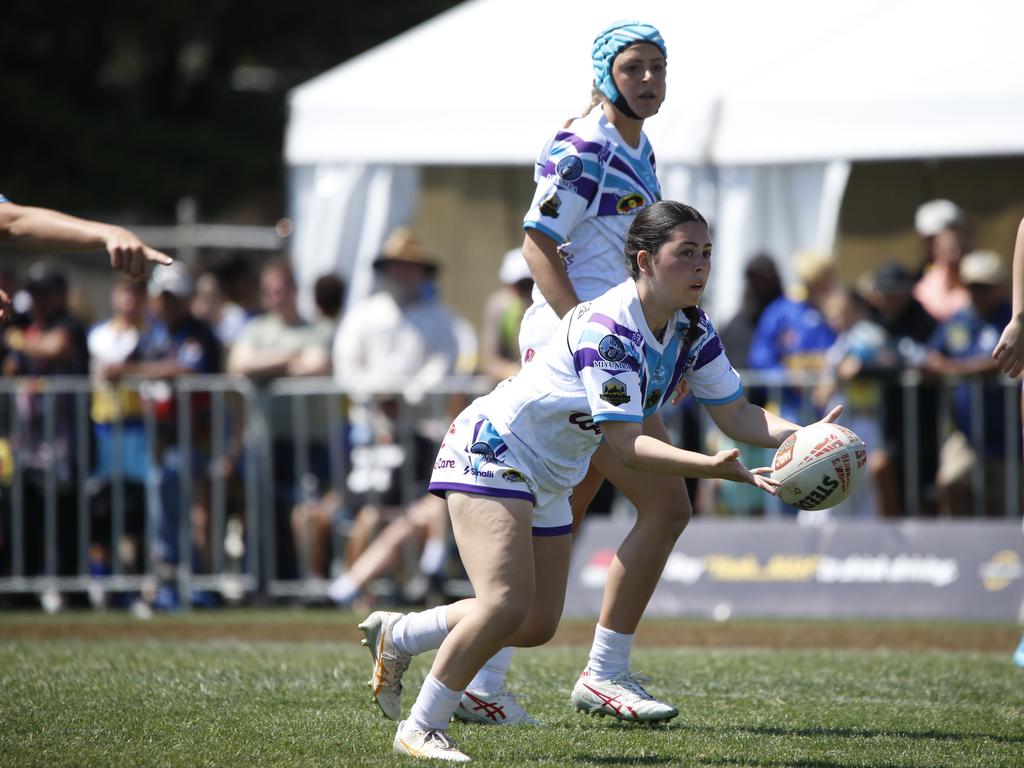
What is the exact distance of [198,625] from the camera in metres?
10.4

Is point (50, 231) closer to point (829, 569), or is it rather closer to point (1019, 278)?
point (1019, 278)

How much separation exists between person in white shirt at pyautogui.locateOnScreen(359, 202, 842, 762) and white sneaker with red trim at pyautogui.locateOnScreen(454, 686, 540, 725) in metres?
0.37

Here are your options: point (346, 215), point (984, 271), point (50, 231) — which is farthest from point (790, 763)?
point (346, 215)

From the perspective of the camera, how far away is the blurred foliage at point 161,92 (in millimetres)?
26781

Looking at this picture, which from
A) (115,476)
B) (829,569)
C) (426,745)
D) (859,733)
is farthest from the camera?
(115,476)

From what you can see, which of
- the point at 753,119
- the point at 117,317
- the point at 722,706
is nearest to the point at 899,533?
the point at 753,119

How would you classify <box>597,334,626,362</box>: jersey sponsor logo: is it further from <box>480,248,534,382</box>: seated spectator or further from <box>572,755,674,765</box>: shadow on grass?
<box>480,248,534,382</box>: seated spectator

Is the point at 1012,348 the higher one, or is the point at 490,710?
the point at 1012,348

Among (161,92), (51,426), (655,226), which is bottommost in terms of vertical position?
(51,426)

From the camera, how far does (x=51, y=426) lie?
11.7 m

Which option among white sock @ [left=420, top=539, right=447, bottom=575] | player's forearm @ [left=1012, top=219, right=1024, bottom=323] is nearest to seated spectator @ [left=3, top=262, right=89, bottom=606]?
white sock @ [left=420, top=539, right=447, bottom=575]

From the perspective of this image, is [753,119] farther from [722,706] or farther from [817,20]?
[722,706]

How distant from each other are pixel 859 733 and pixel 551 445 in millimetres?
1619

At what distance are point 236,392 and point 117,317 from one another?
208 centimetres
